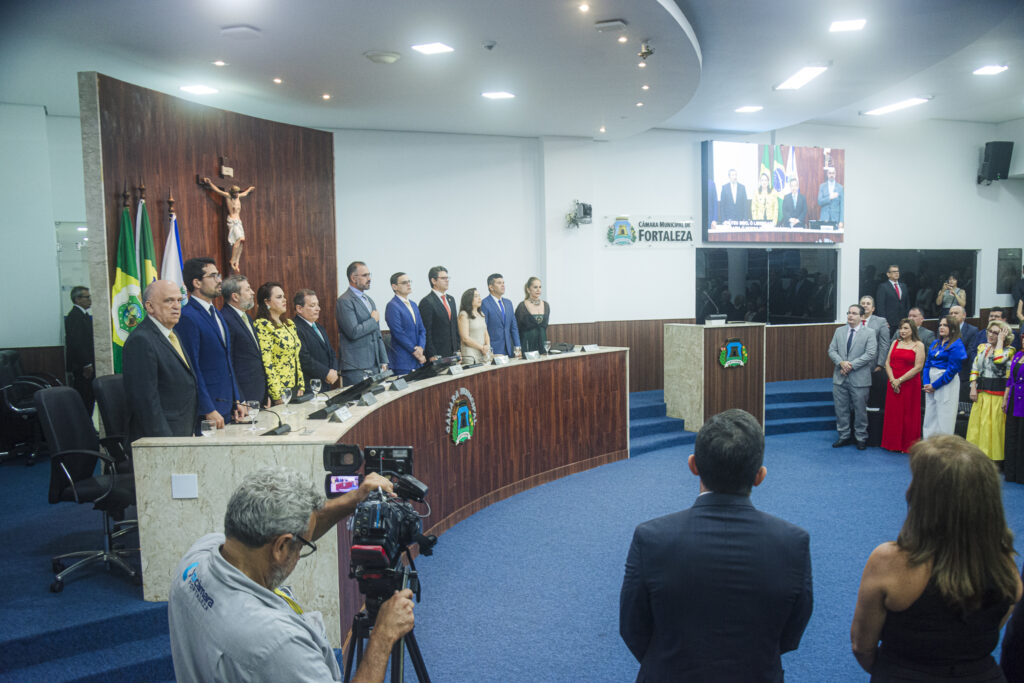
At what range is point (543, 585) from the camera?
12.0 ft

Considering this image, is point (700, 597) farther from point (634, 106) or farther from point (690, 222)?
point (690, 222)

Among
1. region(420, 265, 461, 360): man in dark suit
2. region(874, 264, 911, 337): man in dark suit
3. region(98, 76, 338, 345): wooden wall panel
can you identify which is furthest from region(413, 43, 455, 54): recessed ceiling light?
region(874, 264, 911, 337): man in dark suit

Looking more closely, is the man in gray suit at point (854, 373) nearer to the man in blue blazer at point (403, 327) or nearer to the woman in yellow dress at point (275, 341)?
the man in blue blazer at point (403, 327)

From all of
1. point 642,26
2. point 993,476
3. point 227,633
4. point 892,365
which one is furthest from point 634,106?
point 227,633

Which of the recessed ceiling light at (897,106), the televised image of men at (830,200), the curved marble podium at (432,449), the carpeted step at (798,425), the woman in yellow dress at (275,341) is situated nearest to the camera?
the curved marble podium at (432,449)

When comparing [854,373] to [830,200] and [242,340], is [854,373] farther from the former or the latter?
[242,340]

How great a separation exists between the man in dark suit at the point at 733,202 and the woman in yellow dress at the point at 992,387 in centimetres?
376

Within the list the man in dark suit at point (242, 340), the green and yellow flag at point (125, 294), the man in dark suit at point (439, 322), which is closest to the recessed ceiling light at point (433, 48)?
the man in dark suit at point (439, 322)

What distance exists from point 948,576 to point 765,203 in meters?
8.50

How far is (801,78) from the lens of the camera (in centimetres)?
655

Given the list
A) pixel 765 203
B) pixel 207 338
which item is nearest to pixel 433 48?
pixel 207 338

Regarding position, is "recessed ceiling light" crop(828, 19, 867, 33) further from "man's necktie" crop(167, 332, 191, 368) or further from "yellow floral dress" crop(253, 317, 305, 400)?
"man's necktie" crop(167, 332, 191, 368)

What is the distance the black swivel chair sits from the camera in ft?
10.6

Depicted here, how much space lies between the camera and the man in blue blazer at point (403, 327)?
540cm
